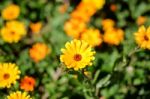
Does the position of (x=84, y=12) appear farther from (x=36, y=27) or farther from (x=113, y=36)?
(x=36, y=27)

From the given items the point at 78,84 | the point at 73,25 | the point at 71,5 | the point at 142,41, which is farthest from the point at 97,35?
the point at 142,41

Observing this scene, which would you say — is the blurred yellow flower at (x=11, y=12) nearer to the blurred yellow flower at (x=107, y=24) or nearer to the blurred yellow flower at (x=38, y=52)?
the blurred yellow flower at (x=38, y=52)

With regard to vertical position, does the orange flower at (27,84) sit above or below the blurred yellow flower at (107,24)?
below

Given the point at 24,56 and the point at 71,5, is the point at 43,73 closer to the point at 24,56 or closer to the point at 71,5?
the point at 24,56

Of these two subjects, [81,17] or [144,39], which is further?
[81,17]

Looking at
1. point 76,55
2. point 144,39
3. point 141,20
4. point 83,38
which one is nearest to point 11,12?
point 83,38

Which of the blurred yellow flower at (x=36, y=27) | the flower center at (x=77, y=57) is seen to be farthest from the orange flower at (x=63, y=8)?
the flower center at (x=77, y=57)
